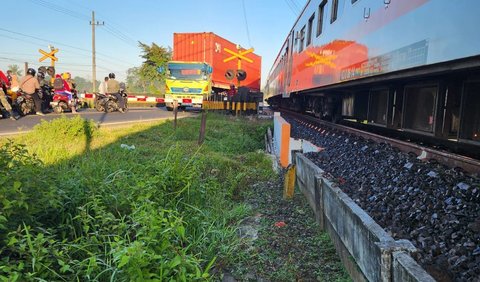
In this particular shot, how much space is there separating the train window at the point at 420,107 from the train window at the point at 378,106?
765 millimetres

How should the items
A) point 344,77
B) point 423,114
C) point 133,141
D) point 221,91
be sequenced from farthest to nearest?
point 221,91 < point 133,141 < point 344,77 < point 423,114

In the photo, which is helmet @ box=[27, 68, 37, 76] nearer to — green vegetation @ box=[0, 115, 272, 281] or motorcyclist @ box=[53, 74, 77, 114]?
motorcyclist @ box=[53, 74, 77, 114]

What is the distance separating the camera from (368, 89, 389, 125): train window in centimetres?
610

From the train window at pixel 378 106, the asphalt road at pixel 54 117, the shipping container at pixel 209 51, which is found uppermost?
the shipping container at pixel 209 51

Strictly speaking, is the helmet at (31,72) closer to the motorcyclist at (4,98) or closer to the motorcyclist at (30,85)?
the motorcyclist at (30,85)

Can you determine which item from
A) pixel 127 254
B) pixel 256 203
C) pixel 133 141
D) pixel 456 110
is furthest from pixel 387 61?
pixel 133 141

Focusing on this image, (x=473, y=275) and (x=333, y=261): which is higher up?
(x=473, y=275)

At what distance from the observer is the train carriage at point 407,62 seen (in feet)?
9.63

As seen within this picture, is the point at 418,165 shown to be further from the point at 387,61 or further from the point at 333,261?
the point at 333,261

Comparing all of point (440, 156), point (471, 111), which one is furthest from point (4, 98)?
point (471, 111)

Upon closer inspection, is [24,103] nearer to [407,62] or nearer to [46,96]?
[46,96]

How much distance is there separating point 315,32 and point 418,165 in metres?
5.35

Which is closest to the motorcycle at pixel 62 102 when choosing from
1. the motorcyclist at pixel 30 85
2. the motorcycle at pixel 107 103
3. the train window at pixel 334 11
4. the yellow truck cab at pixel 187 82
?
the motorcycle at pixel 107 103

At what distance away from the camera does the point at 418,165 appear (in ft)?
12.3
